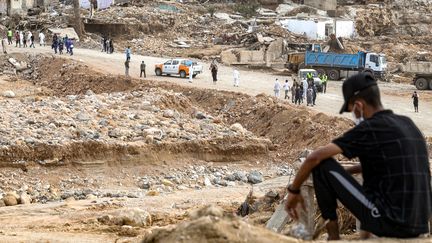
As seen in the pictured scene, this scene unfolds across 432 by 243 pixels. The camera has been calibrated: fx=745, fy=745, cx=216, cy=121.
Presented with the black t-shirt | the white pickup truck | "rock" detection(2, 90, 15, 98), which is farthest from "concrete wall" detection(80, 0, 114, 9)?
the black t-shirt

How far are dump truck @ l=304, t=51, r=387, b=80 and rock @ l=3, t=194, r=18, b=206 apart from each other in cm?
2843

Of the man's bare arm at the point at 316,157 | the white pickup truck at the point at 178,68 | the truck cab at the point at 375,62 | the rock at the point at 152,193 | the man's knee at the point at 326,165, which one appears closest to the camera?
the man's bare arm at the point at 316,157

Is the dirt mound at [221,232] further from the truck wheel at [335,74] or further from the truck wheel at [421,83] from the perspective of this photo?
the truck wheel at [335,74]

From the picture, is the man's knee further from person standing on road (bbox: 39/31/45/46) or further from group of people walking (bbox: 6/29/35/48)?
person standing on road (bbox: 39/31/45/46)

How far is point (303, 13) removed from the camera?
212 feet

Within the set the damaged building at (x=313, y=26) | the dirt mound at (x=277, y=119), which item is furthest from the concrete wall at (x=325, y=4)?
→ the dirt mound at (x=277, y=119)

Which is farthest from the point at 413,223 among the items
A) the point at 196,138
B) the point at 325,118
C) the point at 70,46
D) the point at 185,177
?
the point at 70,46

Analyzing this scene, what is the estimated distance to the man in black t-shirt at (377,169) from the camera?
4.68 meters

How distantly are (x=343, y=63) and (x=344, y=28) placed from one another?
19.4 metres

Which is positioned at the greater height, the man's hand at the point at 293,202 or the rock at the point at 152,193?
the man's hand at the point at 293,202

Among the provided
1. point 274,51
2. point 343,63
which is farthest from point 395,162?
point 274,51

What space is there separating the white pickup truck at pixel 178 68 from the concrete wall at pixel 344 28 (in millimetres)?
24817

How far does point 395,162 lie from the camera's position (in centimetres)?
471

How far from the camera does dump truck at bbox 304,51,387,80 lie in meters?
41.0
